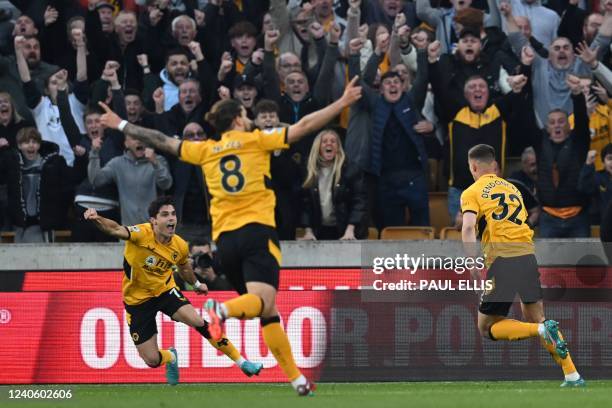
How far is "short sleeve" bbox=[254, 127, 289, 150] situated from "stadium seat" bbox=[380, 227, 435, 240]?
569cm

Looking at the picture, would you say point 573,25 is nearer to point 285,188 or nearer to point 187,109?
point 285,188

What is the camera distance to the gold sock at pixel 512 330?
12.7 metres

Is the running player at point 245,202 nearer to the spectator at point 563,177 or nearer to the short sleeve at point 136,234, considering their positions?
the short sleeve at point 136,234

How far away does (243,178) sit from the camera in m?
11.5

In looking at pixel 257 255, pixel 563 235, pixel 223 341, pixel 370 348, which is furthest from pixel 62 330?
pixel 563 235

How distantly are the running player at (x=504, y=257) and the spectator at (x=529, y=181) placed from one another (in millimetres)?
3651

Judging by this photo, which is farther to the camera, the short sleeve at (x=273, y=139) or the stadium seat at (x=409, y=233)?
the stadium seat at (x=409, y=233)

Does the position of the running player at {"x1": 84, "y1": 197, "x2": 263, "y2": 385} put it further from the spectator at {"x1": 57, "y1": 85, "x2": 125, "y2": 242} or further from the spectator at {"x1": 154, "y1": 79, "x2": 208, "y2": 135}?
the spectator at {"x1": 154, "y1": 79, "x2": 208, "y2": 135}

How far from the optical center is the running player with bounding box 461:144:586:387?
41.9 feet

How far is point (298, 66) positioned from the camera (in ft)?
56.9

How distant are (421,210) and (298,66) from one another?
2447 millimetres

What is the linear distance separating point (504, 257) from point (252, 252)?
9.31ft

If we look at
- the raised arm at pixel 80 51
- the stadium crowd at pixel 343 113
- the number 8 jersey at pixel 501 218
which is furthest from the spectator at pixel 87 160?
the number 8 jersey at pixel 501 218

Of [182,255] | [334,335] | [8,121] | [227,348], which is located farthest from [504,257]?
[8,121]
